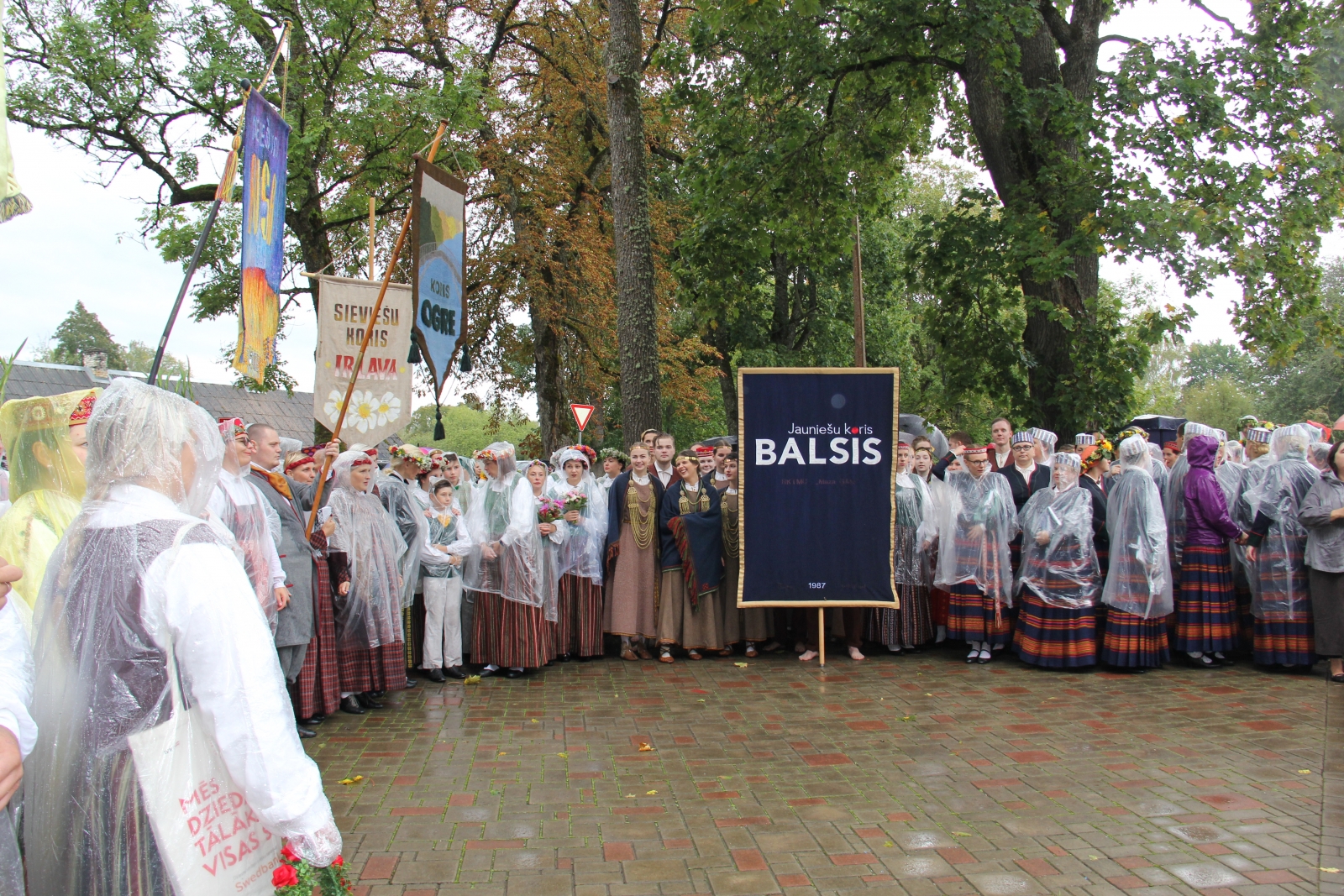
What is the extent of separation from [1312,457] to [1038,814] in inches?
235

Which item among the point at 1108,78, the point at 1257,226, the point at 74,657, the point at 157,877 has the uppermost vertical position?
the point at 1108,78

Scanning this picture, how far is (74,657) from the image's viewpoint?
2.21 metres

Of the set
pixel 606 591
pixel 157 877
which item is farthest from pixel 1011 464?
pixel 157 877

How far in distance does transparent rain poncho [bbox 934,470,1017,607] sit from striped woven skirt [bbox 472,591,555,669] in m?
3.56

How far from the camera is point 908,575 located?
845 cm

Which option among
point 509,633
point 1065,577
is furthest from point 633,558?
point 1065,577

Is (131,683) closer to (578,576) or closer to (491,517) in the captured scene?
(491,517)

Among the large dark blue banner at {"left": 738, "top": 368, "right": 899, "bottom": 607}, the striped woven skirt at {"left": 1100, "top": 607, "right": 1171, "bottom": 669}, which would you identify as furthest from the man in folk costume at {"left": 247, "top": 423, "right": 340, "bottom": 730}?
the striped woven skirt at {"left": 1100, "top": 607, "right": 1171, "bottom": 669}

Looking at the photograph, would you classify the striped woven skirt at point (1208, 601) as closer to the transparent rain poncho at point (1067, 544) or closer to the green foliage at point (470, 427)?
the transparent rain poncho at point (1067, 544)

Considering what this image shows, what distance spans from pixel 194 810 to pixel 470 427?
187 feet

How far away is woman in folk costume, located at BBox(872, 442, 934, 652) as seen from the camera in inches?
331

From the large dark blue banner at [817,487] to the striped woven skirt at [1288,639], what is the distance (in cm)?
302

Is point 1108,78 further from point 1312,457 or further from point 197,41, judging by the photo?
point 197,41

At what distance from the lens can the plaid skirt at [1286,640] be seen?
750 cm
